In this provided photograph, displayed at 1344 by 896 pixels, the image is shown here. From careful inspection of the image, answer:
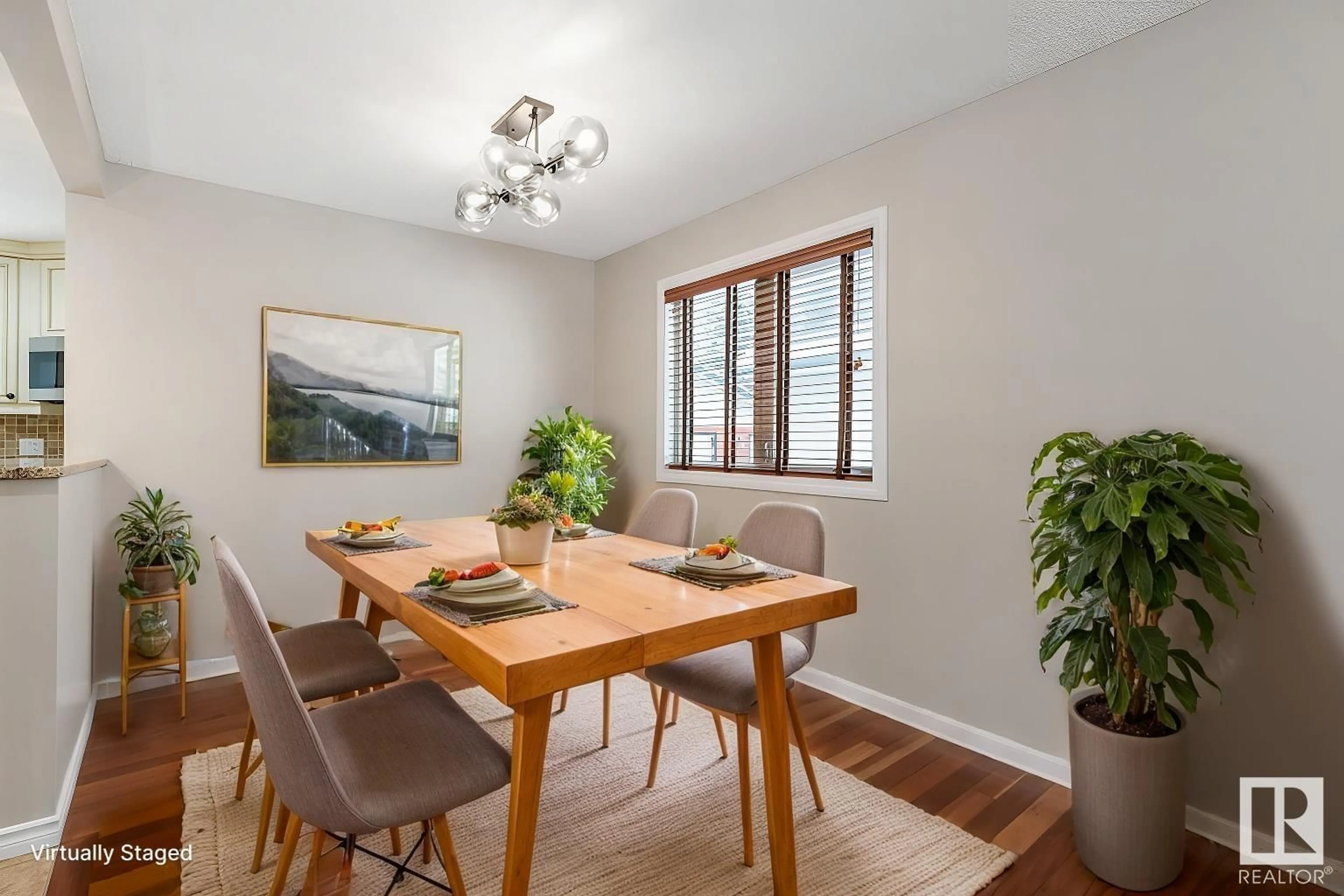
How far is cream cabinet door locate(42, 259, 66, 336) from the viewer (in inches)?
163

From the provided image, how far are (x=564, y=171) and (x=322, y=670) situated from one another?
1681mm

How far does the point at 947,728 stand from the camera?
8.66ft

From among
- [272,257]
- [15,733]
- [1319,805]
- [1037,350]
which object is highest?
[272,257]

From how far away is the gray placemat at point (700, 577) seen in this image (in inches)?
67.8

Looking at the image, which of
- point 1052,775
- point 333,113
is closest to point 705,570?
point 1052,775

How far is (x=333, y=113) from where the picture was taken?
262 centimetres

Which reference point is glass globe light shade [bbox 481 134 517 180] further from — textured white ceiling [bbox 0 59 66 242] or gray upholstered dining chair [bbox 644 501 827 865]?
textured white ceiling [bbox 0 59 66 242]

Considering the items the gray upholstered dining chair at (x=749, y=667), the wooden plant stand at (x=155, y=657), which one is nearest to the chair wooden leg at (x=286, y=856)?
the gray upholstered dining chair at (x=749, y=667)

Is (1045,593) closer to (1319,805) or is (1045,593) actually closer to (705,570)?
A: (1319,805)

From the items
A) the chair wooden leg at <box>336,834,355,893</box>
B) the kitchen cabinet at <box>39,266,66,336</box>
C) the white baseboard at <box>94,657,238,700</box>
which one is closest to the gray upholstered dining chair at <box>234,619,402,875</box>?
the chair wooden leg at <box>336,834,355,893</box>

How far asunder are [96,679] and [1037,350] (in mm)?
4265

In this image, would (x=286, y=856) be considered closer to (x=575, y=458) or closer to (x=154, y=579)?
(x=154, y=579)

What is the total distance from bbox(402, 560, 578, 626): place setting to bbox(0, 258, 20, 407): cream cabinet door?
4.33 m

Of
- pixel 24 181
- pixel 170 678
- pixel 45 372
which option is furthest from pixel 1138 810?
pixel 45 372
